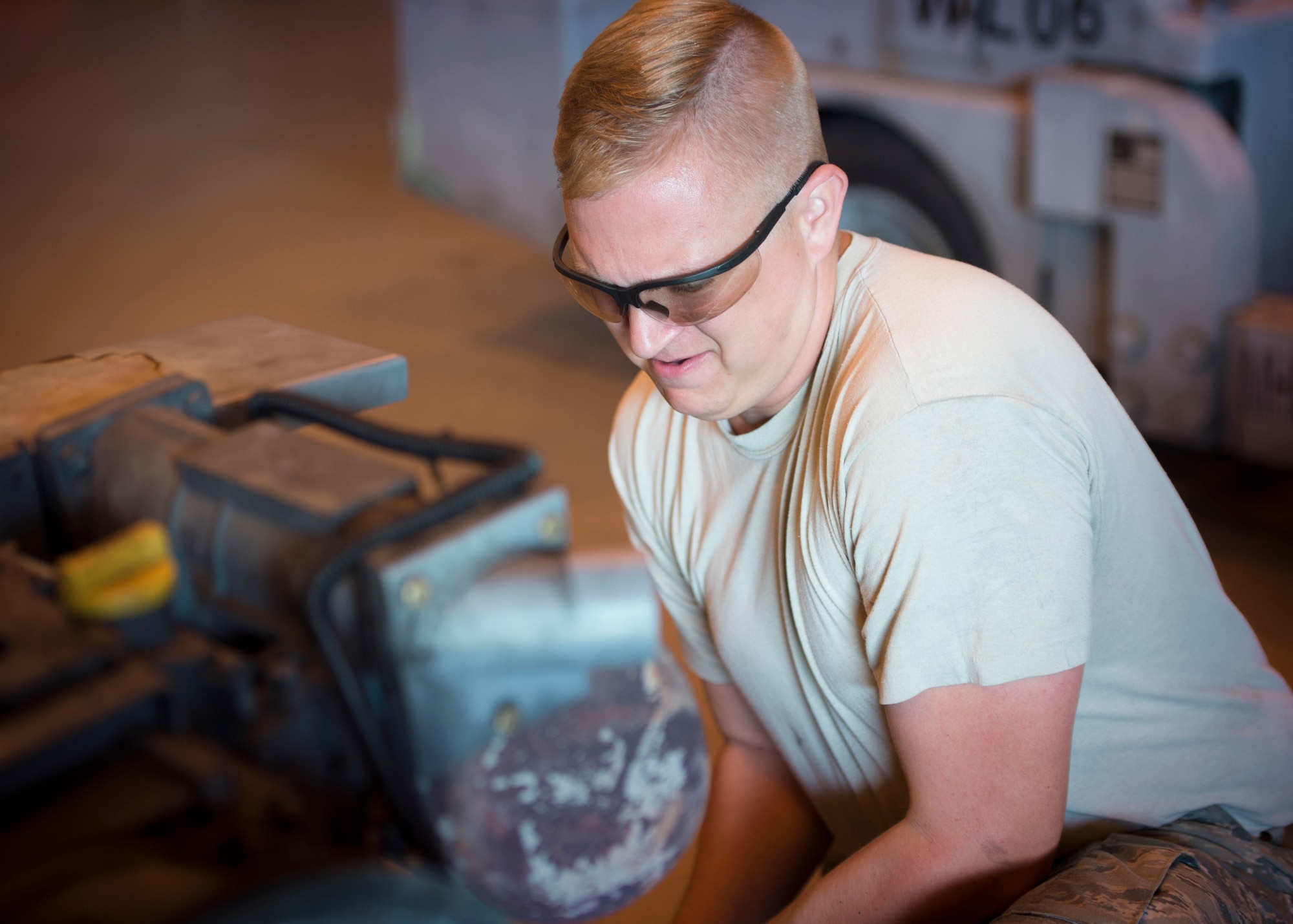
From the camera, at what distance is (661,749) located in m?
0.76

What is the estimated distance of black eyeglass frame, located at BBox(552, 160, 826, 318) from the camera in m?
1.12

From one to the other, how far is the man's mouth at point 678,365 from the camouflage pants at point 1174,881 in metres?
0.56

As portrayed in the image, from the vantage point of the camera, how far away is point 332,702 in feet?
2.46

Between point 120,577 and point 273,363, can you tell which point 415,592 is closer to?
point 120,577

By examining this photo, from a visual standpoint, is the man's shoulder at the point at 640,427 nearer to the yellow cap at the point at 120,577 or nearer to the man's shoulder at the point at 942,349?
the man's shoulder at the point at 942,349

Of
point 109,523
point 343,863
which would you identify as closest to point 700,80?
point 109,523

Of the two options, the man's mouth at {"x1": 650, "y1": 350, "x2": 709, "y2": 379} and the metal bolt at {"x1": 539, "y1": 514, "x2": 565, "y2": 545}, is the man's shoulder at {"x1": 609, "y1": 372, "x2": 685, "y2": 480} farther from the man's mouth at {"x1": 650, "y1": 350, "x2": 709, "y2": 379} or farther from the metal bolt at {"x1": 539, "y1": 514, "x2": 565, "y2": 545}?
the metal bolt at {"x1": 539, "y1": 514, "x2": 565, "y2": 545}

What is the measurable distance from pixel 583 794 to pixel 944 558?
0.44m

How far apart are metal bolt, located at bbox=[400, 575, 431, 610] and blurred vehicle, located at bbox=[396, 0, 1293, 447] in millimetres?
2269

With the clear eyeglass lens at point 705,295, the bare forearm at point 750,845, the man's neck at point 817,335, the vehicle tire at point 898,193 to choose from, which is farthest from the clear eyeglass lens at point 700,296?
the vehicle tire at point 898,193

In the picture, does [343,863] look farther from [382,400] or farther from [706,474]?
[706,474]

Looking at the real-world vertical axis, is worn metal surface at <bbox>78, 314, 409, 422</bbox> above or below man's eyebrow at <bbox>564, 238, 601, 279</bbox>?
below

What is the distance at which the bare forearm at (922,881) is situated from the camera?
115 centimetres

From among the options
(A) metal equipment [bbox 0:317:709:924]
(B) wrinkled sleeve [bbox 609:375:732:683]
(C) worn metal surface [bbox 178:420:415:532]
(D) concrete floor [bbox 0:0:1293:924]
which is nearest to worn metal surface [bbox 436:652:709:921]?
(A) metal equipment [bbox 0:317:709:924]
